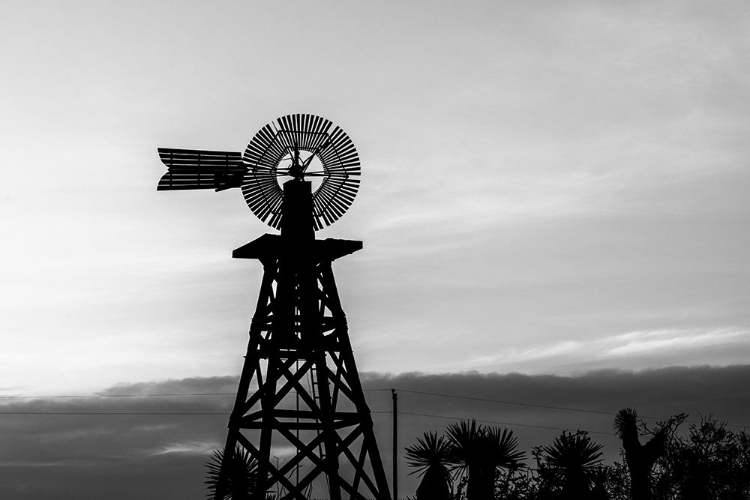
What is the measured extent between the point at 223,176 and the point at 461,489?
942 cm

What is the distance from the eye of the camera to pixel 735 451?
74.2ft

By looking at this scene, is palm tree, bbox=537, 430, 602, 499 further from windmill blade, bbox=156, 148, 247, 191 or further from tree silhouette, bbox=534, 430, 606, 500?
windmill blade, bbox=156, 148, 247, 191

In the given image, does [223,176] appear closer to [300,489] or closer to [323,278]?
[323,278]

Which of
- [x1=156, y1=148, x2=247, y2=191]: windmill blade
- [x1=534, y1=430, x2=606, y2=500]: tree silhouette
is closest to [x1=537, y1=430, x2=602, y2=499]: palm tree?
[x1=534, y1=430, x2=606, y2=500]: tree silhouette

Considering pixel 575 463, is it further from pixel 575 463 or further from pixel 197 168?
pixel 197 168

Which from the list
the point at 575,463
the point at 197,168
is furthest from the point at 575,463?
the point at 197,168

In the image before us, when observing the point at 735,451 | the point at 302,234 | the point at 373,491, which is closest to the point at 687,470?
the point at 735,451

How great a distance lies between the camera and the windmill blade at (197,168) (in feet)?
69.7

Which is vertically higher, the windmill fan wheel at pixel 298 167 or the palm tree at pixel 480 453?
the windmill fan wheel at pixel 298 167

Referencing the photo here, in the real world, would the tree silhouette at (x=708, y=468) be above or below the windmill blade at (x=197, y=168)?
below

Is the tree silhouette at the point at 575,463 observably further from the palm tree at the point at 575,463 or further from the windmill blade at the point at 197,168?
the windmill blade at the point at 197,168

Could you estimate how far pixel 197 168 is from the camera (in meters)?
21.4

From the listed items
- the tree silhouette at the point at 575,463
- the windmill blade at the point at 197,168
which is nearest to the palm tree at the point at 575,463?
the tree silhouette at the point at 575,463

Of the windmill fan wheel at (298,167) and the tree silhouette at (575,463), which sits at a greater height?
the windmill fan wheel at (298,167)
